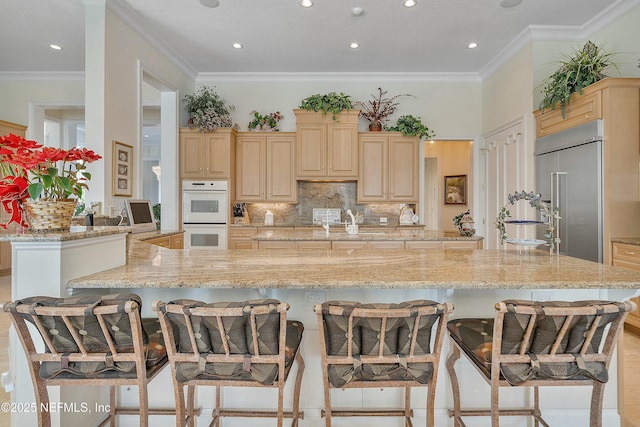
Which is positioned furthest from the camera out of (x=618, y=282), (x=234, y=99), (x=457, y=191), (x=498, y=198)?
(x=457, y=191)

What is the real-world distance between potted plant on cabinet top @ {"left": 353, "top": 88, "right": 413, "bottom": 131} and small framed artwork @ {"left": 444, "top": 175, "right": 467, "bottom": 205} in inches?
92.0

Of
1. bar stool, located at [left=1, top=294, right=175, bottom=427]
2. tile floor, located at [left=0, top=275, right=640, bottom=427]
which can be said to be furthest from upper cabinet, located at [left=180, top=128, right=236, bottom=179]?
bar stool, located at [left=1, top=294, right=175, bottom=427]

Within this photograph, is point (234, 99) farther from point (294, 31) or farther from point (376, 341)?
point (376, 341)

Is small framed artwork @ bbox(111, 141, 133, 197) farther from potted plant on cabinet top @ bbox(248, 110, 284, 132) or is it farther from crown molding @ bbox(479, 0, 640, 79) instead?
crown molding @ bbox(479, 0, 640, 79)

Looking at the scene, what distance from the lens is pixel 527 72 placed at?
419 cm

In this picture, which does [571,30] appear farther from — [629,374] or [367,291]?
[367,291]

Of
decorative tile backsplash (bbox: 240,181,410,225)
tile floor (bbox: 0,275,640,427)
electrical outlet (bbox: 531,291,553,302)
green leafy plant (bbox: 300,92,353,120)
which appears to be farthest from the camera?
decorative tile backsplash (bbox: 240,181,410,225)

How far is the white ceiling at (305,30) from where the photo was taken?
140 inches

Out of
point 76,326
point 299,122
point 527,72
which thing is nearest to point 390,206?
point 299,122

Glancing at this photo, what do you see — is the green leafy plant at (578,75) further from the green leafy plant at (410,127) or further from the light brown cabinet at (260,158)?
the light brown cabinet at (260,158)

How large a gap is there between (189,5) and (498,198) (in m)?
4.62

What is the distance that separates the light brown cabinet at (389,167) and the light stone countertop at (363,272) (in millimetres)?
3170

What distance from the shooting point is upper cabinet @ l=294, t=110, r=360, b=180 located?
17.1 ft

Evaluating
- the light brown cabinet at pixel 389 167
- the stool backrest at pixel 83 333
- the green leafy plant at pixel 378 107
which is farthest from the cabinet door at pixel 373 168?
the stool backrest at pixel 83 333
